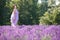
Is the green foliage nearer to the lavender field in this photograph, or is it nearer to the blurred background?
the blurred background

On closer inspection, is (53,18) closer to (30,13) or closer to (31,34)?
(30,13)

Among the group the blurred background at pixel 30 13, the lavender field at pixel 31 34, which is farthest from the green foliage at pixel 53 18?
the lavender field at pixel 31 34

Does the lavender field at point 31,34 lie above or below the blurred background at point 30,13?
above

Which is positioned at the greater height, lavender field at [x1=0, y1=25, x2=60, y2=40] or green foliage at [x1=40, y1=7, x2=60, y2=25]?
lavender field at [x1=0, y1=25, x2=60, y2=40]

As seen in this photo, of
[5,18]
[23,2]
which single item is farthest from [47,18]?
[23,2]

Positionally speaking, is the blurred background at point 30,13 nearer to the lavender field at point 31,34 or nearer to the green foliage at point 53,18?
the green foliage at point 53,18

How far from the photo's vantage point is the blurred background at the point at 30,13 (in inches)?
1007

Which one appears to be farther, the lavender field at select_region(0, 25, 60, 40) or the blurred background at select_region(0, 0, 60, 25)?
the blurred background at select_region(0, 0, 60, 25)

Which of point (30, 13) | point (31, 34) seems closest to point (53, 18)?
point (30, 13)

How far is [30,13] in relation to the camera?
107ft

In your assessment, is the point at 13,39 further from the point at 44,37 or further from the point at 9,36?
the point at 44,37

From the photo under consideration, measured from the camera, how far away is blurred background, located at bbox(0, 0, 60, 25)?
25.6m

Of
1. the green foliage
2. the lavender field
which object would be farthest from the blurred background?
the lavender field

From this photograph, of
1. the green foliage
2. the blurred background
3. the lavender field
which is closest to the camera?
the lavender field
